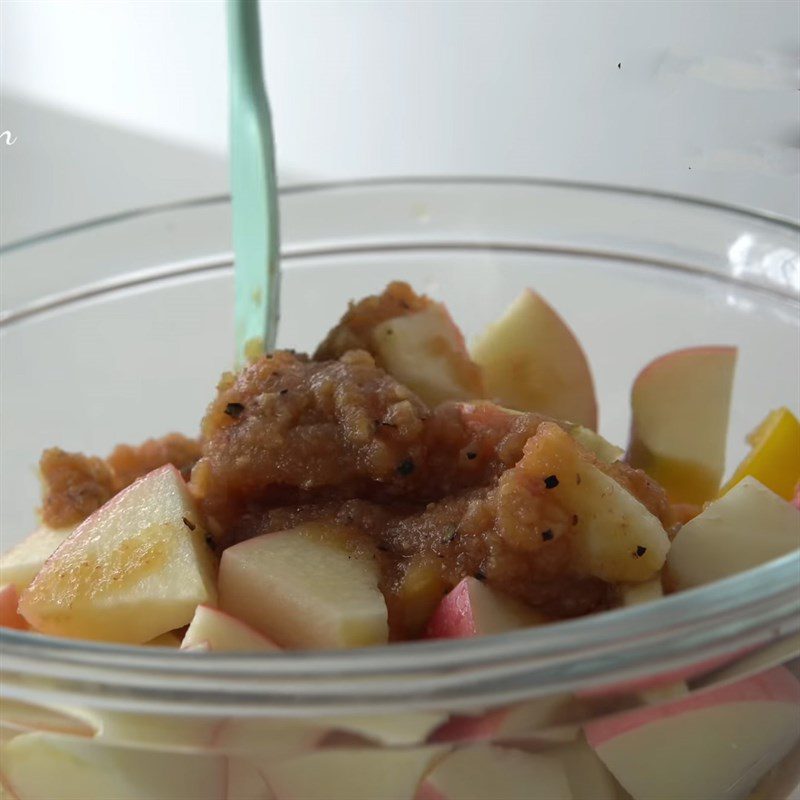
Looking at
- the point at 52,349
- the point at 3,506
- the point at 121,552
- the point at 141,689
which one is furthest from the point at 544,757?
the point at 52,349

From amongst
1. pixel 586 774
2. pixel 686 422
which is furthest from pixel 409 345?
pixel 586 774

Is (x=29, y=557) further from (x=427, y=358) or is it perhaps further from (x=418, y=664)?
(x=418, y=664)

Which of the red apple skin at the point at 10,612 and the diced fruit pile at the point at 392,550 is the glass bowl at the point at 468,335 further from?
the red apple skin at the point at 10,612

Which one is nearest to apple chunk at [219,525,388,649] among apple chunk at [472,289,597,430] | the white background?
apple chunk at [472,289,597,430]

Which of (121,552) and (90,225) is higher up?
(90,225)

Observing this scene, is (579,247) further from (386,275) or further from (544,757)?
(544,757)

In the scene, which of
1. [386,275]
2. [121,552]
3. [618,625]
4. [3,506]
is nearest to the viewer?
[618,625]

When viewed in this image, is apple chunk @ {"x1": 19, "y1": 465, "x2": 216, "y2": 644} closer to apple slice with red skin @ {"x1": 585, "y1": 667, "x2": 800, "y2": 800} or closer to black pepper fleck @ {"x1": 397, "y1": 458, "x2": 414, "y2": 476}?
black pepper fleck @ {"x1": 397, "y1": 458, "x2": 414, "y2": 476}
